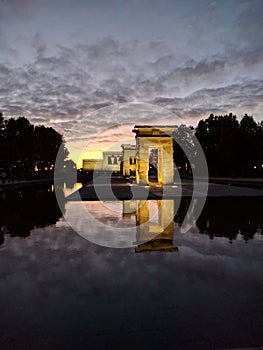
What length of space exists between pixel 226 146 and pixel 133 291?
6390 cm

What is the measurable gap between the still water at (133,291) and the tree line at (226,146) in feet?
174

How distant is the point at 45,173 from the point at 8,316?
62701 millimetres

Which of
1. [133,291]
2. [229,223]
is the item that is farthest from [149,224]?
[133,291]

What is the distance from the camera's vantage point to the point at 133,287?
542 centimetres

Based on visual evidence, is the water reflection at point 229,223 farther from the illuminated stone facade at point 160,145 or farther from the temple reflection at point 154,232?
the illuminated stone facade at point 160,145

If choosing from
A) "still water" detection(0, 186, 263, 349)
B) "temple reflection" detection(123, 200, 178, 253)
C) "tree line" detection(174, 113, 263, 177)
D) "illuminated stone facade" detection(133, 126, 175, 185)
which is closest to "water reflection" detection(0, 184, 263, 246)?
"temple reflection" detection(123, 200, 178, 253)

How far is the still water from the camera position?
3.79 metres

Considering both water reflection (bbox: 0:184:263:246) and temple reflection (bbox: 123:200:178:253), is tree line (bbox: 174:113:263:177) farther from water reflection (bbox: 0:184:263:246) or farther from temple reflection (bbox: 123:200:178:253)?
temple reflection (bbox: 123:200:178:253)

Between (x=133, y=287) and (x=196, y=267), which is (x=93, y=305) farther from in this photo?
(x=196, y=267)

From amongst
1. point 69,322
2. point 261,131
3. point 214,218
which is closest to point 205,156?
point 261,131

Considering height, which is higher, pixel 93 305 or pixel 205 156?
pixel 205 156

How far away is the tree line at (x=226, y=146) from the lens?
213 feet

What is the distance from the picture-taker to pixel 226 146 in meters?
65.4

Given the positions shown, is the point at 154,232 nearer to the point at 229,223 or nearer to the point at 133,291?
the point at 229,223
